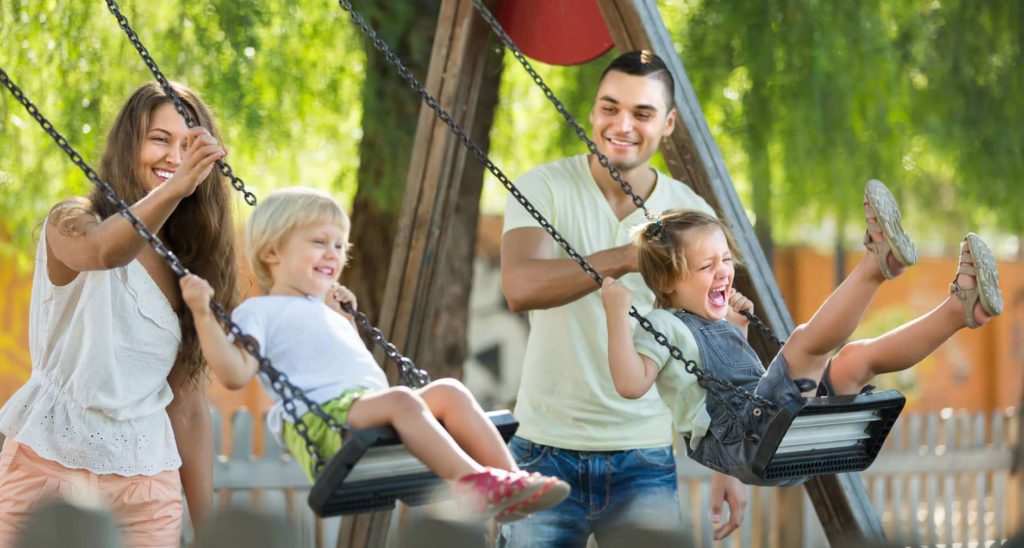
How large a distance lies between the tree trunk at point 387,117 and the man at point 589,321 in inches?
95.1

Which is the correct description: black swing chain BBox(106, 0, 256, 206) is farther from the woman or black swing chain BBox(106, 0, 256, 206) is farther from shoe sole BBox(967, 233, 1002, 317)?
shoe sole BBox(967, 233, 1002, 317)

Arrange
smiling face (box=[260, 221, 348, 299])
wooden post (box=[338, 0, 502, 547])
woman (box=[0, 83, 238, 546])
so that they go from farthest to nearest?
wooden post (box=[338, 0, 502, 547])
woman (box=[0, 83, 238, 546])
smiling face (box=[260, 221, 348, 299])

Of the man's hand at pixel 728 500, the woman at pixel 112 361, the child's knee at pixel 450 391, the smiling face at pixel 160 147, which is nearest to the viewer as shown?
the child's knee at pixel 450 391

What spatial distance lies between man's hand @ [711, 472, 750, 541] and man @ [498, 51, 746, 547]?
0.05ft

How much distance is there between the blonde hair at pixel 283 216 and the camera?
282 centimetres

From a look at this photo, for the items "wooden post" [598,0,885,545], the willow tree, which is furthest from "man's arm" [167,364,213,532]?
the willow tree

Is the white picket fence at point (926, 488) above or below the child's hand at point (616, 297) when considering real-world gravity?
above

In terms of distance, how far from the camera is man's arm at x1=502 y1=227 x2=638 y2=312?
3.22 m

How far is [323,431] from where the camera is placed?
8.96ft

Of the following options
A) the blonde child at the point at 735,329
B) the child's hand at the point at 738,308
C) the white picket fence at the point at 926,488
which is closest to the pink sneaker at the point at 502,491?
the blonde child at the point at 735,329

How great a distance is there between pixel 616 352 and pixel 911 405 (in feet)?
44.9

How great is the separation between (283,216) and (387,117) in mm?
3146

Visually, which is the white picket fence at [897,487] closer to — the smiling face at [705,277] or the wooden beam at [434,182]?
the wooden beam at [434,182]

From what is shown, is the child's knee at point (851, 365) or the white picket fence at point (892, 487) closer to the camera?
the child's knee at point (851, 365)
